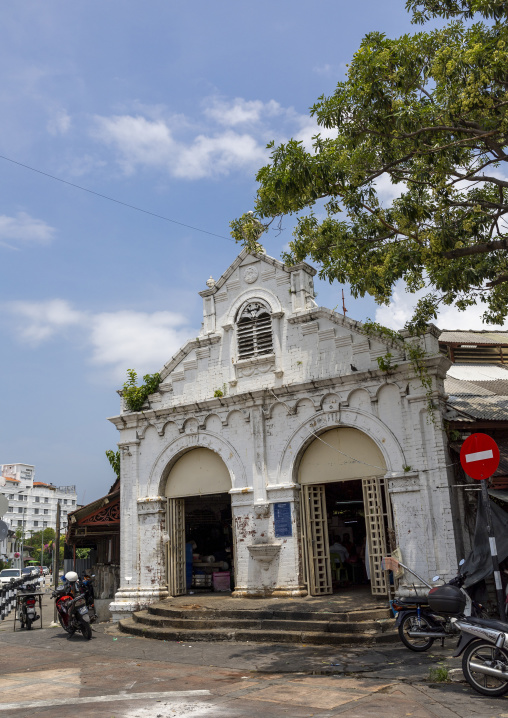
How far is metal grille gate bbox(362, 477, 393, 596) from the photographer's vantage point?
13.1m

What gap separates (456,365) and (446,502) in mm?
7711

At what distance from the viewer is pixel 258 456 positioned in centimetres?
1491

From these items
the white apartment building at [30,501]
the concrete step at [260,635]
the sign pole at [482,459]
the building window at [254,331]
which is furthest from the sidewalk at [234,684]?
the white apartment building at [30,501]

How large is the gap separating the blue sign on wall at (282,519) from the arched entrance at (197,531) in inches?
62.3

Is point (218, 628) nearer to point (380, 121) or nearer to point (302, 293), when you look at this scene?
point (302, 293)

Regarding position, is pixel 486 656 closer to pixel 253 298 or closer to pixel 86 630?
pixel 86 630

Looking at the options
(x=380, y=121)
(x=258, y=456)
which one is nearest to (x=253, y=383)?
(x=258, y=456)

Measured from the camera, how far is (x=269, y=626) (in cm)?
1209

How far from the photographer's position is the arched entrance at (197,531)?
16.0 metres

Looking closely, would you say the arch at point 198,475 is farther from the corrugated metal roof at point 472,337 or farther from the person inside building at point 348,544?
the corrugated metal roof at point 472,337

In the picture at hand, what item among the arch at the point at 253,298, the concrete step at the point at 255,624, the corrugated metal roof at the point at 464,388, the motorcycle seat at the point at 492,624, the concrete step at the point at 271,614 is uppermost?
the arch at the point at 253,298

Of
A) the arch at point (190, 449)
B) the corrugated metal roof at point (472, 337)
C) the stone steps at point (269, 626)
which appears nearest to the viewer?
the stone steps at point (269, 626)

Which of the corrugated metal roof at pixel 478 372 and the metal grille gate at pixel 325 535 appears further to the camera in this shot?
the corrugated metal roof at pixel 478 372

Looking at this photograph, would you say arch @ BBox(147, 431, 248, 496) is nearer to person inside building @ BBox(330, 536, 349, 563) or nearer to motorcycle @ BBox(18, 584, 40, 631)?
person inside building @ BBox(330, 536, 349, 563)
